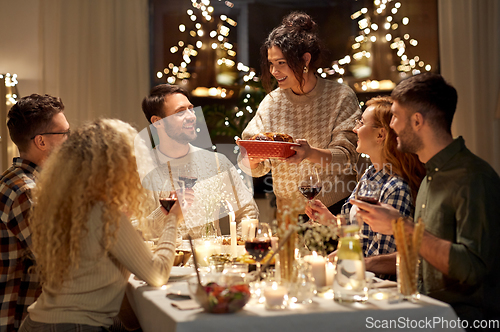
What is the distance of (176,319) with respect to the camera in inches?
51.7

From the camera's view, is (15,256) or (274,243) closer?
(274,243)

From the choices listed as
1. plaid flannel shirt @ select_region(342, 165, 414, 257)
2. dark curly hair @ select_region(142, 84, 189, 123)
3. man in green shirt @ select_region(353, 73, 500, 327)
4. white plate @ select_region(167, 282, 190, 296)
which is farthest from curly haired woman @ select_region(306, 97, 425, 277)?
dark curly hair @ select_region(142, 84, 189, 123)

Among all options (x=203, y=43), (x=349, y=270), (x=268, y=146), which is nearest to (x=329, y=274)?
(x=349, y=270)

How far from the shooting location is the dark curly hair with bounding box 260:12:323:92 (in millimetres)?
2945

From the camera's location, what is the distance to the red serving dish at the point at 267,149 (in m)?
2.54

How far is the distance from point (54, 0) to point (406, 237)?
4694 millimetres

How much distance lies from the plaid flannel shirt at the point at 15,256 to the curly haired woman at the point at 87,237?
42cm

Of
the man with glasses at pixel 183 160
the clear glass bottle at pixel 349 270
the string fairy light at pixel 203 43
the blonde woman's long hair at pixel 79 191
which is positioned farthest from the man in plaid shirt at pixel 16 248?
the string fairy light at pixel 203 43

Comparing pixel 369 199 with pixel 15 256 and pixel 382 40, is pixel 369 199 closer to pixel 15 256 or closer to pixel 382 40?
pixel 15 256

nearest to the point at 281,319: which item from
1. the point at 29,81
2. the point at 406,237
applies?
the point at 406,237

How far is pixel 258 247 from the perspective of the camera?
6.01 feet

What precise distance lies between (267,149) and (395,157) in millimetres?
681

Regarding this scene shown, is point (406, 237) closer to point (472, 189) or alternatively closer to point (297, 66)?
point (472, 189)

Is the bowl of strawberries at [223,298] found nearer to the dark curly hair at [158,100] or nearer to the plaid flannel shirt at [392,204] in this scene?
the plaid flannel shirt at [392,204]
